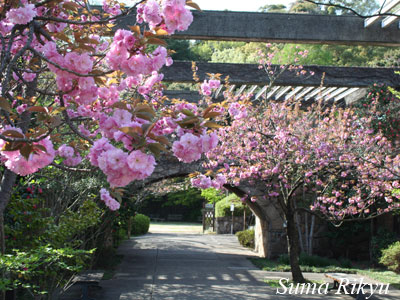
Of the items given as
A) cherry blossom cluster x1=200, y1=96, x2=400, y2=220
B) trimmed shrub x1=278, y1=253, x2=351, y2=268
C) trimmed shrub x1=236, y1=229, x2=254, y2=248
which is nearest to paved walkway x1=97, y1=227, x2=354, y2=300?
trimmed shrub x1=236, y1=229, x2=254, y2=248

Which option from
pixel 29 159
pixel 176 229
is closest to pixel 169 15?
pixel 29 159

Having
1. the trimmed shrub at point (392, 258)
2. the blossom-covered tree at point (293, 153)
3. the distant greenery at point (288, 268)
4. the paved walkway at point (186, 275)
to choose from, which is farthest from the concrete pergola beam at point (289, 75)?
the distant greenery at point (288, 268)

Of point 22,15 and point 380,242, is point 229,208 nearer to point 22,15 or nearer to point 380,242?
point 380,242

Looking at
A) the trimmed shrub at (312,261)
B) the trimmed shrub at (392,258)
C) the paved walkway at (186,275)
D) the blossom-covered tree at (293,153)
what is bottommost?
the paved walkway at (186,275)

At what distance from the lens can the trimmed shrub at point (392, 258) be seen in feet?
33.4

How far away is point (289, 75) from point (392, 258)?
508 cm

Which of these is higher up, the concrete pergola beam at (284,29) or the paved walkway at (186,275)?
the concrete pergola beam at (284,29)

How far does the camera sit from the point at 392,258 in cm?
1024

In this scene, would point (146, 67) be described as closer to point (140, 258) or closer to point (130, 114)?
point (130, 114)

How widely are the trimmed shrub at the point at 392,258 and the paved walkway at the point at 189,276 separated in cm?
172

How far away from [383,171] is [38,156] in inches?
290

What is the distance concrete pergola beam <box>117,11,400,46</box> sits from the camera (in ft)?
18.9

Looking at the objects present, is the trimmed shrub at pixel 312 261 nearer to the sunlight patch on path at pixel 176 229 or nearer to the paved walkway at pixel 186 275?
the paved walkway at pixel 186 275

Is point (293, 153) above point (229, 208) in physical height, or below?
above
